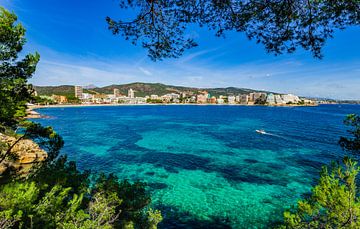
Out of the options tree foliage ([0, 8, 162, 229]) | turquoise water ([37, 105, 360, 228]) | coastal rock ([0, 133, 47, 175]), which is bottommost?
turquoise water ([37, 105, 360, 228])

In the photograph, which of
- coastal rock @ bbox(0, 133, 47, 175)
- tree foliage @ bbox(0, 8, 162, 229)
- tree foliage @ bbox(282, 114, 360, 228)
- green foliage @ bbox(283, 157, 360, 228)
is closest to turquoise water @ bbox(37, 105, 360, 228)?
coastal rock @ bbox(0, 133, 47, 175)

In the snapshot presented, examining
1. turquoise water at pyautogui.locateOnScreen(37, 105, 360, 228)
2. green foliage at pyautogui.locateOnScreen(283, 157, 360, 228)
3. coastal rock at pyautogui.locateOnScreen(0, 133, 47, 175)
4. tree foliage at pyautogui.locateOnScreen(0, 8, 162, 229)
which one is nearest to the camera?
green foliage at pyautogui.locateOnScreen(283, 157, 360, 228)

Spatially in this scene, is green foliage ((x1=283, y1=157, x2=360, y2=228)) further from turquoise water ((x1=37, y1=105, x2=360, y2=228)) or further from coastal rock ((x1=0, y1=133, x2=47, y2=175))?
coastal rock ((x1=0, y1=133, x2=47, y2=175))

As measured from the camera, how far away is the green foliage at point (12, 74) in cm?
710

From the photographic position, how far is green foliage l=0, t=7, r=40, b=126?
710cm

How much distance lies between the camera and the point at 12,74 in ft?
25.2

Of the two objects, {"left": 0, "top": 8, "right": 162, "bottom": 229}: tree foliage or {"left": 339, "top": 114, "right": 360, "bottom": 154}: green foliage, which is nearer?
{"left": 339, "top": 114, "right": 360, "bottom": 154}: green foliage

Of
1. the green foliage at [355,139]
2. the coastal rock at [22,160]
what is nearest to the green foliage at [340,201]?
the green foliage at [355,139]

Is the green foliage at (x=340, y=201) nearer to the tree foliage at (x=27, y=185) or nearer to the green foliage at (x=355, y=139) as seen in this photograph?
the green foliage at (x=355, y=139)

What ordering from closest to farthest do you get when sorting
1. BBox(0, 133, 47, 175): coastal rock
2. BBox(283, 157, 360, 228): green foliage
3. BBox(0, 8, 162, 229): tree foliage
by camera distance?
BBox(283, 157, 360, 228): green foliage
BBox(0, 8, 162, 229): tree foliage
BBox(0, 133, 47, 175): coastal rock

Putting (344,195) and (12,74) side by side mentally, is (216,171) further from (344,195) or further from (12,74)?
(12,74)

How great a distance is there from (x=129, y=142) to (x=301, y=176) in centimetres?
2862

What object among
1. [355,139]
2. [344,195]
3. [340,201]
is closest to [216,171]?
[340,201]

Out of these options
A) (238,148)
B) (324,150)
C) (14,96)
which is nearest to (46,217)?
(14,96)
